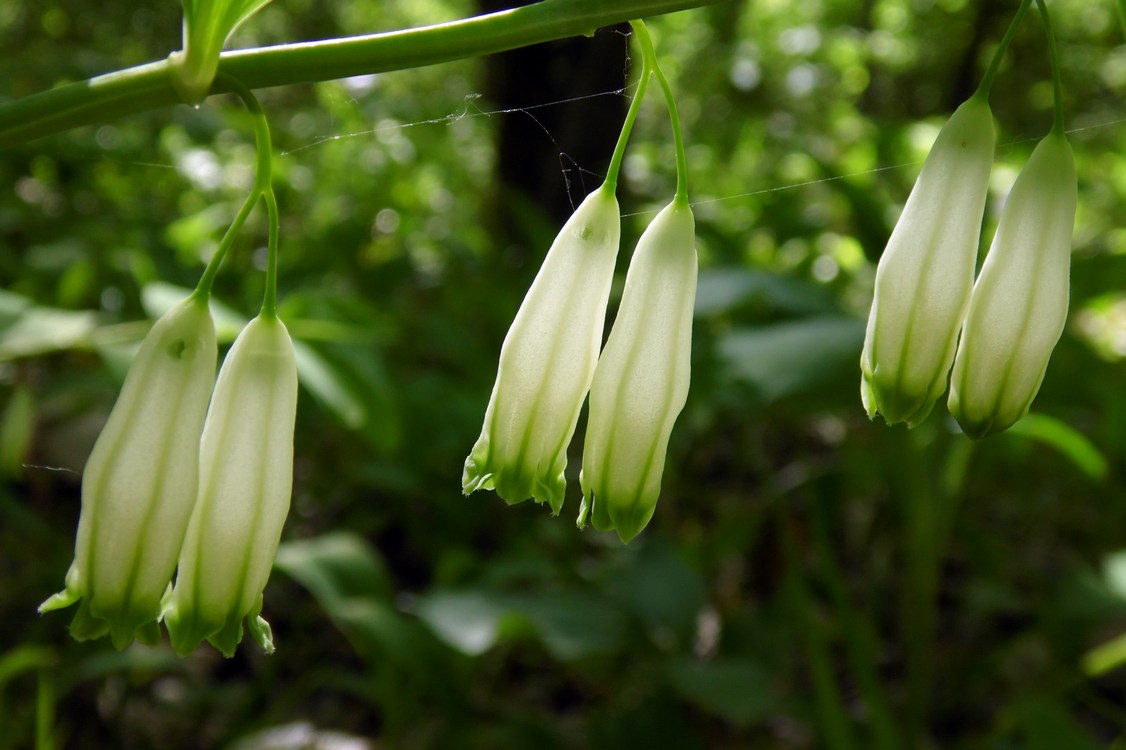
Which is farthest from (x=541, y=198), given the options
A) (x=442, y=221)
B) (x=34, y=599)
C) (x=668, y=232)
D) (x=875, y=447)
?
(x=668, y=232)

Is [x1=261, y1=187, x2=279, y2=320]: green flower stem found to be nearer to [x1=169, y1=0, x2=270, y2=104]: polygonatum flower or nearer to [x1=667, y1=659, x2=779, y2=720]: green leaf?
[x1=169, y1=0, x2=270, y2=104]: polygonatum flower

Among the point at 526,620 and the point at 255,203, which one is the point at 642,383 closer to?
the point at 255,203

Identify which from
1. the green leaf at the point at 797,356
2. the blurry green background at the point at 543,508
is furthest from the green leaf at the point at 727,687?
the green leaf at the point at 797,356

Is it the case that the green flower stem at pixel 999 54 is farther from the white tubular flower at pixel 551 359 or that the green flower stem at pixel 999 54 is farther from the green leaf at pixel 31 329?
the green leaf at pixel 31 329

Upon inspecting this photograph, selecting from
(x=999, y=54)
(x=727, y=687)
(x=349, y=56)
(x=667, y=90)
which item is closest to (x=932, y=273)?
(x=999, y=54)

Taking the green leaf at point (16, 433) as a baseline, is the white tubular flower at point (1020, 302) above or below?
above
